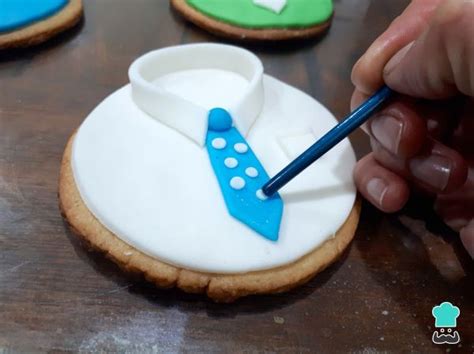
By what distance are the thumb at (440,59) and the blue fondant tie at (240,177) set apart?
222mm

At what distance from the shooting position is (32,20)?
1.16 meters

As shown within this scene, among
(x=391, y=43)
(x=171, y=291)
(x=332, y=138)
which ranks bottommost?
(x=171, y=291)

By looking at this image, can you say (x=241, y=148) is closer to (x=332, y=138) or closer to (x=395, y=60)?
(x=332, y=138)

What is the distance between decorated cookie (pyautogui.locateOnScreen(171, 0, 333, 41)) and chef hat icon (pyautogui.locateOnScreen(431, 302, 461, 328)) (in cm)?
70

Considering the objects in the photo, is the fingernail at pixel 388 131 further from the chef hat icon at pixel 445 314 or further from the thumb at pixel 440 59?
the chef hat icon at pixel 445 314

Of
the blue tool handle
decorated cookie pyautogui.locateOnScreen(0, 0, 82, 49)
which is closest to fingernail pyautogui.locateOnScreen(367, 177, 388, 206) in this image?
the blue tool handle

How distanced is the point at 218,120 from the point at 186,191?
131 mm

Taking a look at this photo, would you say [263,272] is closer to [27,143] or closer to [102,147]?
[102,147]

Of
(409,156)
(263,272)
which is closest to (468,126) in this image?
→ (409,156)

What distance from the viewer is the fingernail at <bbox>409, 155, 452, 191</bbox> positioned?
0.78 metres

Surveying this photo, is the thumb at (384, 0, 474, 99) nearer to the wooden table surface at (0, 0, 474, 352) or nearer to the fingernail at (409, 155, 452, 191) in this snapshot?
the fingernail at (409, 155, 452, 191)

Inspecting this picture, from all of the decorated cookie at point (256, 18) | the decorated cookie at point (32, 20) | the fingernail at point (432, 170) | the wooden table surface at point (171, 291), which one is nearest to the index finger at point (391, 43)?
the fingernail at point (432, 170)

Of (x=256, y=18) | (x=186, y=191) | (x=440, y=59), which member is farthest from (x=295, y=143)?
(x=256, y=18)

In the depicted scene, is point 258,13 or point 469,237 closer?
point 469,237
